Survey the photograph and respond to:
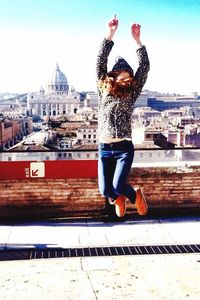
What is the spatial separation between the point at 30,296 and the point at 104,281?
72 cm

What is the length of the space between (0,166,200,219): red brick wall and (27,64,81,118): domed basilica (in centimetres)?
13239

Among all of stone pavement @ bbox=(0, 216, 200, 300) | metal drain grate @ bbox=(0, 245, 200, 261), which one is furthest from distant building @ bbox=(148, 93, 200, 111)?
metal drain grate @ bbox=(0, 245, 200, 261)

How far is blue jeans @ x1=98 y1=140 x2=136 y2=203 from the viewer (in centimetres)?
310

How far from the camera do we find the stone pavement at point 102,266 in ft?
12.1

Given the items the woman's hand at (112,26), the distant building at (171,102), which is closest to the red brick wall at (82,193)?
the woman's hand at (112,26)

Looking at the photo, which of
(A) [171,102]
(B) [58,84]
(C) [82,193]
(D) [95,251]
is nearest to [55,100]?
(B) [58,84]

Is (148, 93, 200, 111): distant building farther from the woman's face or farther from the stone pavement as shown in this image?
the woman's face

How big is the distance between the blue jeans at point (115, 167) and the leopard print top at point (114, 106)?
0.28 feet

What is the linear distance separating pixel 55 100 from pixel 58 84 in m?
12.6

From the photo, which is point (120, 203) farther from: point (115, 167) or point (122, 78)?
point (122, 78)

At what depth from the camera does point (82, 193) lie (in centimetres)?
615

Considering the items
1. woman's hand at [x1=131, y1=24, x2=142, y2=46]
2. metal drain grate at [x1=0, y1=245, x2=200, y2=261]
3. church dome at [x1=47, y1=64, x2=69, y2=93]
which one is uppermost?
church dome at [x1=47, y1=64, x2=69, y2=93]

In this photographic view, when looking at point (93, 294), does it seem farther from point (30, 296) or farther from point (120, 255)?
point (120, 255)

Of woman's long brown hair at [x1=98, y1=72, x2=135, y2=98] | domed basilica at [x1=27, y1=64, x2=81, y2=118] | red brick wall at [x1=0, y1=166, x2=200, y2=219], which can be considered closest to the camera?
woman's long brown hair at [x1=98, y1=72, x2=135, y2=98]
